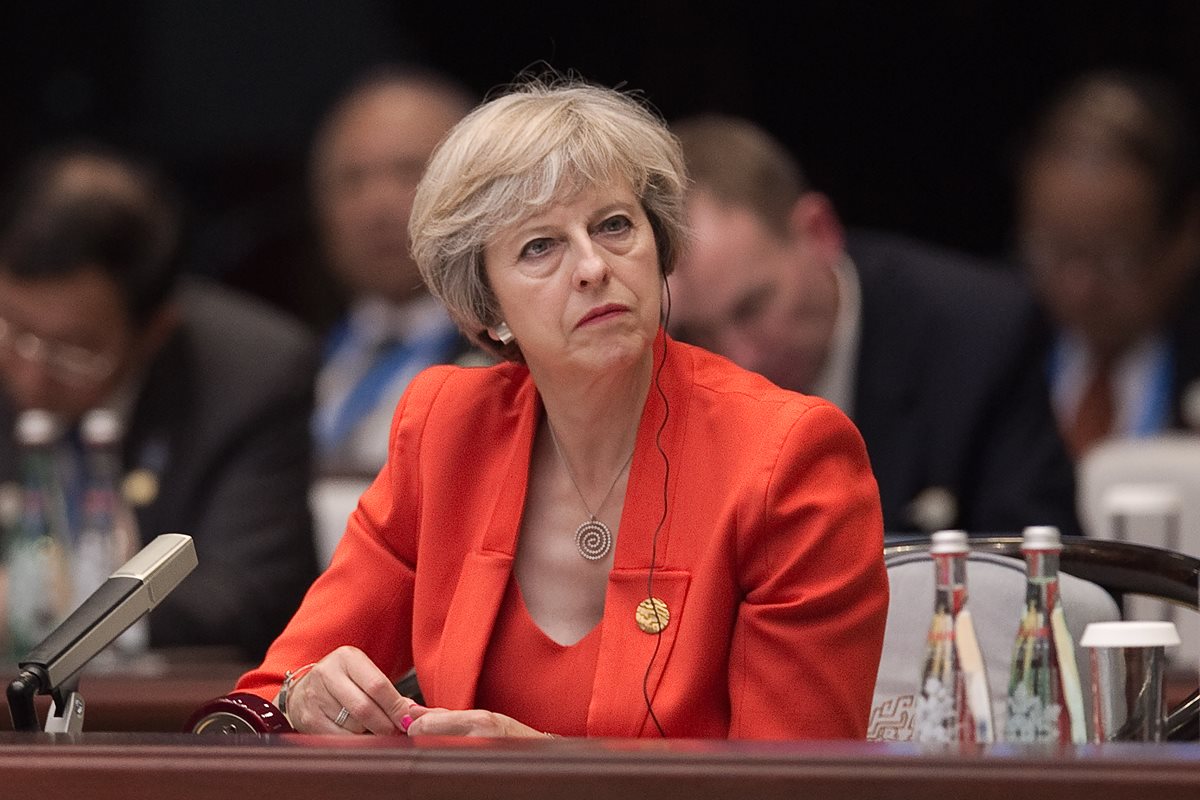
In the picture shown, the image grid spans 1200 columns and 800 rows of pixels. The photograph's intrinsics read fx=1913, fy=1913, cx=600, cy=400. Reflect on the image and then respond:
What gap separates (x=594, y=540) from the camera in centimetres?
206

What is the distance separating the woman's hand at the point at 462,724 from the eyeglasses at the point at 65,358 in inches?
90.9

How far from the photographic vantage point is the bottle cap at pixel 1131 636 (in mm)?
1678

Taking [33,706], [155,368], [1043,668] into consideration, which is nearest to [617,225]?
[1043,668]

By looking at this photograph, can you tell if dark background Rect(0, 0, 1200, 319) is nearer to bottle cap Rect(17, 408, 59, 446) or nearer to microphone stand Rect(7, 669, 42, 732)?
bottle cap Rect(17, 408, 59, 446)

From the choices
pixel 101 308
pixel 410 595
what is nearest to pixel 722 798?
pixel 410 595

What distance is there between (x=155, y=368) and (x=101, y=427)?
1.67 ft

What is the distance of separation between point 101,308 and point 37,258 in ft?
0.54

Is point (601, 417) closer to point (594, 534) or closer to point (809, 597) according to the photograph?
point (594, 534)

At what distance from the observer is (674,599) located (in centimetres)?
193

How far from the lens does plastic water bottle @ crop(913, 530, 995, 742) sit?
1.67 metres

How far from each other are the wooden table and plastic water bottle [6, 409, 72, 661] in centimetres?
194

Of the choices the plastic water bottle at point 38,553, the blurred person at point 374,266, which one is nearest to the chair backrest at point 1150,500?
the blurred person at point 374,266

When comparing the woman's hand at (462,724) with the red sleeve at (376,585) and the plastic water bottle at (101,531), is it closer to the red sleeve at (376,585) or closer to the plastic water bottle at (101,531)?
the red sleeve at (376,585)

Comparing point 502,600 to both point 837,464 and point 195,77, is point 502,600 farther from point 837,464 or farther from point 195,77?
point 195,77
